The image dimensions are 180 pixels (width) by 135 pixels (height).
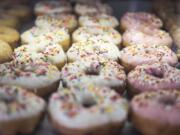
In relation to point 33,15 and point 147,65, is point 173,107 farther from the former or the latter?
point 33,15

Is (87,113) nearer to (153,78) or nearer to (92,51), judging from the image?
(153,78)

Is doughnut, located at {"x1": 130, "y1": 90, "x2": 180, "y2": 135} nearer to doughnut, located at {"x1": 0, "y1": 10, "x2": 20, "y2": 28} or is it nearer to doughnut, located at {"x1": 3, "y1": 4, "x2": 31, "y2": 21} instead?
doughnut, located at {"x1": 0, "y1": 10, "x2": 20, "y2": 28}

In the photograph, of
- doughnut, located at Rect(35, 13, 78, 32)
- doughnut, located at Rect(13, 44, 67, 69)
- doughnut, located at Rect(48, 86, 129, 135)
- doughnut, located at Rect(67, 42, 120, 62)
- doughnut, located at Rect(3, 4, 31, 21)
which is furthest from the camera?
doughnut, located at Rect(3, 4, 31, 21)

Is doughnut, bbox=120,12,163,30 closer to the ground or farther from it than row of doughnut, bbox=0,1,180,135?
farther from it

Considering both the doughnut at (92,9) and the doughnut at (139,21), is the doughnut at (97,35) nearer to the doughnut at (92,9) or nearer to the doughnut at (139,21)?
the doughnut at (139,21)

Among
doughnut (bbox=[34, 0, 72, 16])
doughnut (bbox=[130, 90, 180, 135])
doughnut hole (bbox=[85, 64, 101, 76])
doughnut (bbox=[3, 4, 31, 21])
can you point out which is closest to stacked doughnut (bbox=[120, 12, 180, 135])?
doughnut (bbox=[130, 90, 180, 135])

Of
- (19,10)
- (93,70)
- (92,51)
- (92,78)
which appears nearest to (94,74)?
(93,70)

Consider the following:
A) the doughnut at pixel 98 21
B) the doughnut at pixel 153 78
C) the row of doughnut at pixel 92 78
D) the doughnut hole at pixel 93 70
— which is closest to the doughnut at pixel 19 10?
the row of doughnut at pixel 92 78

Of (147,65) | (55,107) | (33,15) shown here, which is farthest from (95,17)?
(55,107)

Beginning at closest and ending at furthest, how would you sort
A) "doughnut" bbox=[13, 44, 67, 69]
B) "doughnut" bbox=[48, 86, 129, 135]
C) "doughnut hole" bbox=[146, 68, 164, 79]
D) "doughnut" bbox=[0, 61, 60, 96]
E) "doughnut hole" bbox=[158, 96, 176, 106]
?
"doughnut" bbox=[48, 86, 129, 135] < "doughnut hole" bbox=[158, 96, 176, 106] < "doughnut" bbox=[0, 61, 60, 96] < "doughnut hole" bbox=[146, 68, 164, 79] < "doughnut" bbox=[13, 44, 67, 69]
